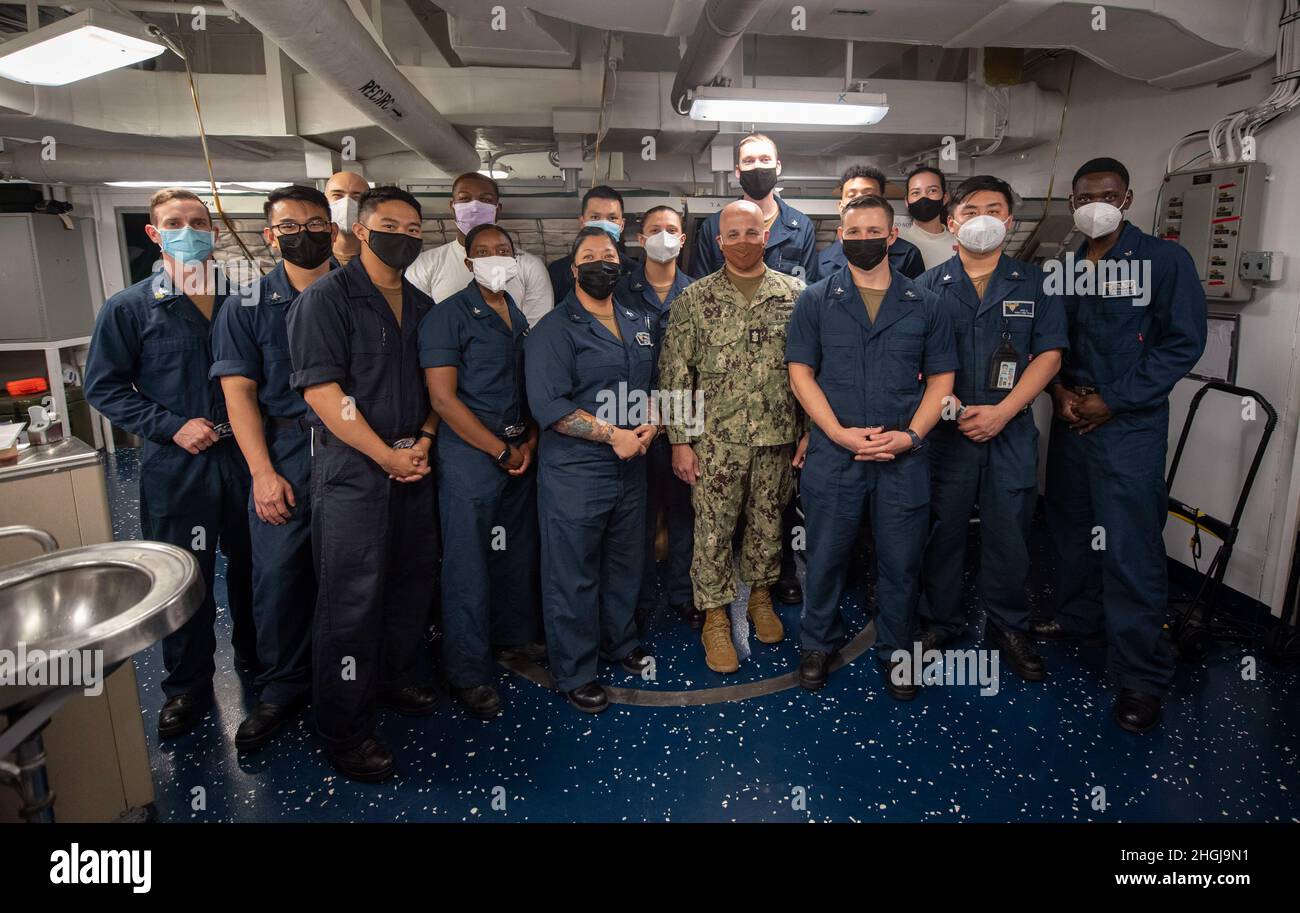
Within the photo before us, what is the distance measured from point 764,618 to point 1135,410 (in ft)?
5.56

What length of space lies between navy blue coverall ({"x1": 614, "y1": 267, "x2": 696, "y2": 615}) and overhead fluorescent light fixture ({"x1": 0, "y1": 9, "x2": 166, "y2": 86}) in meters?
2.16

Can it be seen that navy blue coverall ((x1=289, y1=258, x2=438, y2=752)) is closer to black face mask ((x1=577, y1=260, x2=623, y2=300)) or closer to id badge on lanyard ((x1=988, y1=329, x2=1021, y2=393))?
black face mask ((x1=577, y1=260, x2=623, y2=300))

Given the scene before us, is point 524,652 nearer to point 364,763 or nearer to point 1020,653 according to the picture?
point 364,763

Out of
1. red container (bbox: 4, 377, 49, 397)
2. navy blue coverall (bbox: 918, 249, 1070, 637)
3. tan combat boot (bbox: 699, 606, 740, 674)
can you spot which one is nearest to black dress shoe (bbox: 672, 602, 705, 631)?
tan combat boot (bbox: 699, 606, 740, 674)

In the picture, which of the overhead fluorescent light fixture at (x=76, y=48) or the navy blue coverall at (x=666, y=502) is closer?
the overhead fluorescent light fixture at (x=76, y=48)

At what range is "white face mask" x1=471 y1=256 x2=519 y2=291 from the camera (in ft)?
8.21

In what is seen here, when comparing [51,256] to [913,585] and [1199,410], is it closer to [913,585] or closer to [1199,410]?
[913,585]

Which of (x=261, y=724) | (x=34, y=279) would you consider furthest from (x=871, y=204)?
(x=34, y=279)

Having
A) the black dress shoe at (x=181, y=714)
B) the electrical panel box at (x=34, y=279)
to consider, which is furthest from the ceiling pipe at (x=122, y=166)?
the black dress shoe at (x=181, y=714)

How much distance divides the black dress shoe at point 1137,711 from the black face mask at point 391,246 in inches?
119

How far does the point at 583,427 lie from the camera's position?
253 cm

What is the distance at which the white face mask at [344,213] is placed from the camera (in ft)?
10.3

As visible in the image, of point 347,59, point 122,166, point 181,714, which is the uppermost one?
point 122,166

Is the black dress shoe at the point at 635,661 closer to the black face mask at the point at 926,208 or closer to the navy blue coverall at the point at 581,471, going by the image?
the navy blue coverall at the point at 581,471
